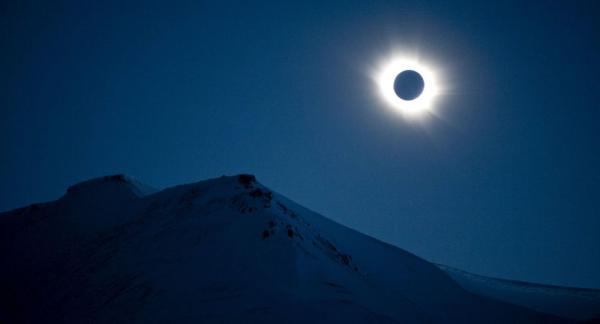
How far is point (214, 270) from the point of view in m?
15.4

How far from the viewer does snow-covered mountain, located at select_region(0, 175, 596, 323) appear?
44.4 feet

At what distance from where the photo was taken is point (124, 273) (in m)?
17.9

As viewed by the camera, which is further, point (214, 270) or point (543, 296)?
point (543, 296)

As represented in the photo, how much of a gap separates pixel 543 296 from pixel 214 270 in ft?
102

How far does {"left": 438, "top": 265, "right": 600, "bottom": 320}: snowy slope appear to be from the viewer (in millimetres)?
25688

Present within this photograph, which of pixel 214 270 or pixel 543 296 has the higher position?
pixel 543 296

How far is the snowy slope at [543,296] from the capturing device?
2569 centimetres

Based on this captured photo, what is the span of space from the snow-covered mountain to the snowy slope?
2224mm

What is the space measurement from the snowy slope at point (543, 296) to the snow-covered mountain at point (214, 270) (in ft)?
7.30

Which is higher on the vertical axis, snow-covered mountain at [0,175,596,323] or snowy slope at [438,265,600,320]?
snowy slope at [438,265,600,320]

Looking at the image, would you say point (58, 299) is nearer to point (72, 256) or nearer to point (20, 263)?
point (72, 256)

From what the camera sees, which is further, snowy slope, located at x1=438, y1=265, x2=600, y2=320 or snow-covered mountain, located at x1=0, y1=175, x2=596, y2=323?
snowy slope, located at x1=438, y1=265, x2=600, y2=320

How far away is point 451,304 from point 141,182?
32.5 m

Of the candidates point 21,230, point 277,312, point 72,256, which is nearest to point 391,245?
point 277,312
